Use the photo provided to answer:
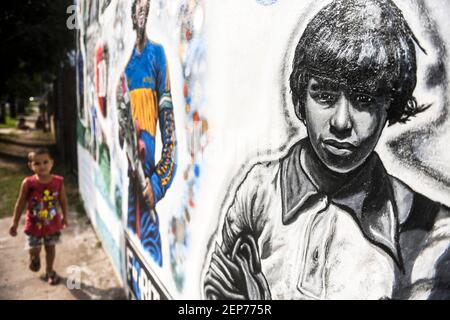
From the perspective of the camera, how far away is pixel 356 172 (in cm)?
158

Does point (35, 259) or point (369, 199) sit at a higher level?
point (369, 199)

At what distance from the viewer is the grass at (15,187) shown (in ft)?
23.5

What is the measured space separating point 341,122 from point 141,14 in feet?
6.23

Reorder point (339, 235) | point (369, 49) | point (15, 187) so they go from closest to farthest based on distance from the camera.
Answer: point (369, 49)
point (339, 235)
point (15, 187)

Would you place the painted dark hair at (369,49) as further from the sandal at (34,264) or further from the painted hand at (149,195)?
the sandal at (34,264)

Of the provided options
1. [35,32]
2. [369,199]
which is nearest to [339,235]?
[369,199]

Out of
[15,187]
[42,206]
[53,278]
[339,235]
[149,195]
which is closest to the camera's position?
[339,235]

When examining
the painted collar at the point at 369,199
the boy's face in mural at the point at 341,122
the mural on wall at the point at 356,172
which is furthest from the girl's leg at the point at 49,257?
the boy's face in mural at the point at 341,122

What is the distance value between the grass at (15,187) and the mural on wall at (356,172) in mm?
5799

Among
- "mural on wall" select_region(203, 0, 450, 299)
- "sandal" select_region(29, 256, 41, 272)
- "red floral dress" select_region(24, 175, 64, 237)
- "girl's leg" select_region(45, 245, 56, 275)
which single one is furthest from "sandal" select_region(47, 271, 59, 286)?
"mural on wall" select_region(203, 0, 450, 299)

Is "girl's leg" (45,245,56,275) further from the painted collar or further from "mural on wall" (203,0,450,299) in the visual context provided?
the painted collar

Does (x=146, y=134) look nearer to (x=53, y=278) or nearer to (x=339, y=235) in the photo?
(x=339, y=235)

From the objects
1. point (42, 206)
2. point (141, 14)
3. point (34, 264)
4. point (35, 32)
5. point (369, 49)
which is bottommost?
point (34, 264)
